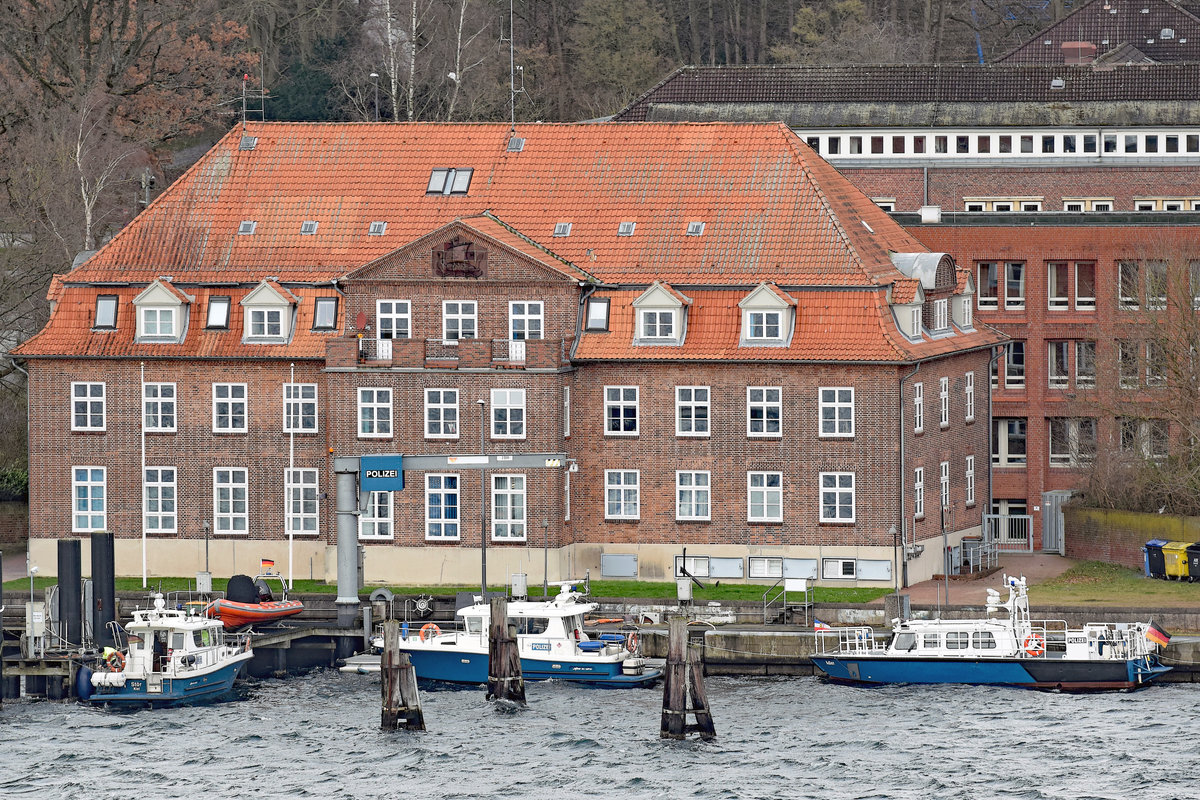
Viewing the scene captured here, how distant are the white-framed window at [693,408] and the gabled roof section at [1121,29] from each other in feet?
179

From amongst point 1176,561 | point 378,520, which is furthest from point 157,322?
point 1176,561

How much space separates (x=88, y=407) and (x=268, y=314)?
6690mm

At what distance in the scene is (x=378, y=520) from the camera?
92.9 meters

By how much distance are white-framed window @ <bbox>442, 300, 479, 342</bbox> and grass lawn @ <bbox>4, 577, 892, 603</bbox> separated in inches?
315

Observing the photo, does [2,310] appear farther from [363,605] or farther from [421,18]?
[421,18]

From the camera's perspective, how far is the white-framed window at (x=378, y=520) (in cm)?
9275

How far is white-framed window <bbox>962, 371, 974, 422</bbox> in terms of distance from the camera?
3866 inches

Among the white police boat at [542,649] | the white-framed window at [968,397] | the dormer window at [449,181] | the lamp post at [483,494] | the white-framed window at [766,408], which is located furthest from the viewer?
the white-framed window at [968,397]

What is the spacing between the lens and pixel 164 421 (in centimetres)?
9494

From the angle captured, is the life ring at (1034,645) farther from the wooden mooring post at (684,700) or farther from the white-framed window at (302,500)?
the white-framed window at (302,500)

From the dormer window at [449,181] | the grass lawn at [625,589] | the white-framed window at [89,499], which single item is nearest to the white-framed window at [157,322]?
the white-framed window at [89,499]

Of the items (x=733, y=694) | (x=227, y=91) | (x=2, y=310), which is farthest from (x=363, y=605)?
(x=227, y=91)

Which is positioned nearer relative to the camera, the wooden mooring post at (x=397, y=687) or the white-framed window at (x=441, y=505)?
the wooden mooring post at (x=397, y=687)

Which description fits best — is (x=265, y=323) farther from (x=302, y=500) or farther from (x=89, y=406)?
(x=89, y=406)
